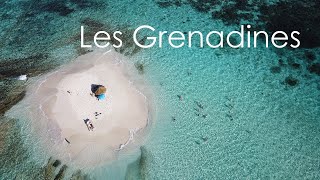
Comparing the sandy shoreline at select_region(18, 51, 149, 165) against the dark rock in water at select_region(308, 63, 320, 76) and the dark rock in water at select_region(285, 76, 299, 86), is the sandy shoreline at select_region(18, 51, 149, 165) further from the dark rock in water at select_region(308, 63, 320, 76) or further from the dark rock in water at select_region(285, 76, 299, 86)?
the dark rock in water at select_region(308, 63, 320, 76)

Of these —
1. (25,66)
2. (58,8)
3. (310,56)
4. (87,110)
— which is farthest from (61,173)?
(310,56)

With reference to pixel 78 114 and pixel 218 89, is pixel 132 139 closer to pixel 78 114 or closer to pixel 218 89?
pixel 78 114

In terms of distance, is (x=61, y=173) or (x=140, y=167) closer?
(x=61, y=173)

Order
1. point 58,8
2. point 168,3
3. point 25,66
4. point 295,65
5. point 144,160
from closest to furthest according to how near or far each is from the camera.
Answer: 1. point 144,160
2. point 25,66
3. point 295,65
4. point 58,8
5. point 168,3

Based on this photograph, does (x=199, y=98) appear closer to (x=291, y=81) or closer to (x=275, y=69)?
(x=275, y=69)

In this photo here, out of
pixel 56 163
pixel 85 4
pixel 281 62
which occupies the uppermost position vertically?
pixel 85 4

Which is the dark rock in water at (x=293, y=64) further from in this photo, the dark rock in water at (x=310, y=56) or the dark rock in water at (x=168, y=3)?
the dark rock in water at (x=168, y=3)

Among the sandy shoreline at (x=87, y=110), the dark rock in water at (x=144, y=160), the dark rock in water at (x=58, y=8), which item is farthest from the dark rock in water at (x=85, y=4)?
the dark rock in water at (x=144, y=160)
